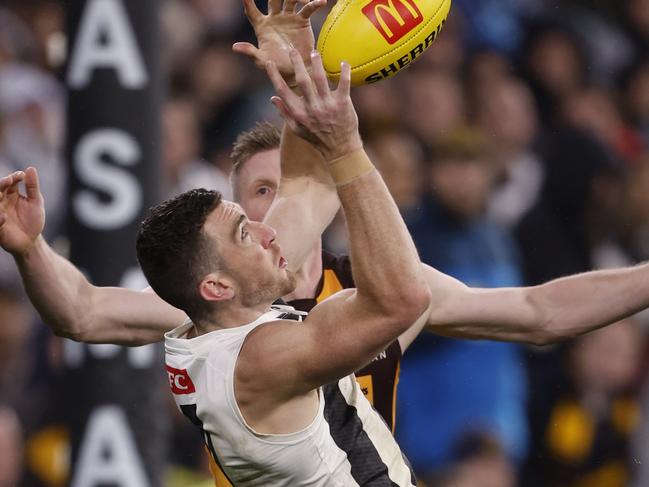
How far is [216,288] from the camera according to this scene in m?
3.63

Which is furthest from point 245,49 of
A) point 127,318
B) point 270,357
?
point 127,318

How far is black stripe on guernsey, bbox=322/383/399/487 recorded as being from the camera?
3.76m

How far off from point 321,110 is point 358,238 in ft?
1.05

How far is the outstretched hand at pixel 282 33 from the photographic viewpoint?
3883 mm

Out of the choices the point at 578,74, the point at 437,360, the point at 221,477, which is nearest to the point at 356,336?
the point at 221,477

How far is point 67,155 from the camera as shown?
4844mm

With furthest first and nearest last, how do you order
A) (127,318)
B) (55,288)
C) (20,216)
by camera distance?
(127,318) → (55,288) → (20,216)

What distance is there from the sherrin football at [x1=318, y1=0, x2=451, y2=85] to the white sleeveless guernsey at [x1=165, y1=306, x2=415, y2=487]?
2.35 ft

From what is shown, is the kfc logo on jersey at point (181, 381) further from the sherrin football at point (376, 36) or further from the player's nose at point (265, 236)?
the sherrin football at point (376, 36)

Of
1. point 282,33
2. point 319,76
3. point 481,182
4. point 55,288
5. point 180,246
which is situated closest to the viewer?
point 319,76

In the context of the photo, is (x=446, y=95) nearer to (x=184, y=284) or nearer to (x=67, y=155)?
(x=67, y=155)

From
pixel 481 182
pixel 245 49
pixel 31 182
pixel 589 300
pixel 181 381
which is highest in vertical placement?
pixel 245 49

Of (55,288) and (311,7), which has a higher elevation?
(311,7)

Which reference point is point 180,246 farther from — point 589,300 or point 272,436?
point 589,300
